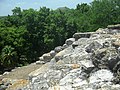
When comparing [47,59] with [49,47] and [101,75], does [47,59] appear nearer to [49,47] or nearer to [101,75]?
[101,75]

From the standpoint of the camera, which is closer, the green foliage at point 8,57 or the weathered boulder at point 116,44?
the weathered boulder at point 116,44

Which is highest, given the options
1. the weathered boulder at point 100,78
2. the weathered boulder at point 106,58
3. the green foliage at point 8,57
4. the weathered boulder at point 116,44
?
the weathered boulder at point 116,44

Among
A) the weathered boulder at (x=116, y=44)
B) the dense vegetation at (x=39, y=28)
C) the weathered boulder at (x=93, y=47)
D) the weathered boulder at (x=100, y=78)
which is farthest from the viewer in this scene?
the dense vegetation at (x=39, y=28)

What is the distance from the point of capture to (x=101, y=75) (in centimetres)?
787

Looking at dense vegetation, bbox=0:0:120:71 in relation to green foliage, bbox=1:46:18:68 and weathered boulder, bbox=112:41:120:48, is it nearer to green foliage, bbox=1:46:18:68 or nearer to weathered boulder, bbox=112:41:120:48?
green foliage, bbox=1:46:18:68

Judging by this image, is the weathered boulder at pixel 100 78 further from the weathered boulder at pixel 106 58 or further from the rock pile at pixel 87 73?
the weathered boulder at pixel 106 58

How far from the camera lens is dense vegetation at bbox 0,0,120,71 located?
3962 centimetres

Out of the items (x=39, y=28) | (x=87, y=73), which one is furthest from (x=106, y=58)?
(x=39, y=28)

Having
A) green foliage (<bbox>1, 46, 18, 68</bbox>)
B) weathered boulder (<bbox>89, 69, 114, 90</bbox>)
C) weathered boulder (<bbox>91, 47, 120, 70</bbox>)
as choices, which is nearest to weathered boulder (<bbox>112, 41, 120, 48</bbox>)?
weathered boulder (<bbox>91, 47, 120, 70</bbox>)

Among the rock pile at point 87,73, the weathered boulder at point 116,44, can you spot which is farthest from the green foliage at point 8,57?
the weathered boulder at point 116,44

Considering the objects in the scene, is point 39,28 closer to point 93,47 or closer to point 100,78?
point 93,47

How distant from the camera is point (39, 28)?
44594mm

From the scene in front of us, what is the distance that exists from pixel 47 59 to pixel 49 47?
26.7 metres

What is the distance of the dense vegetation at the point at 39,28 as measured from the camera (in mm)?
39625
